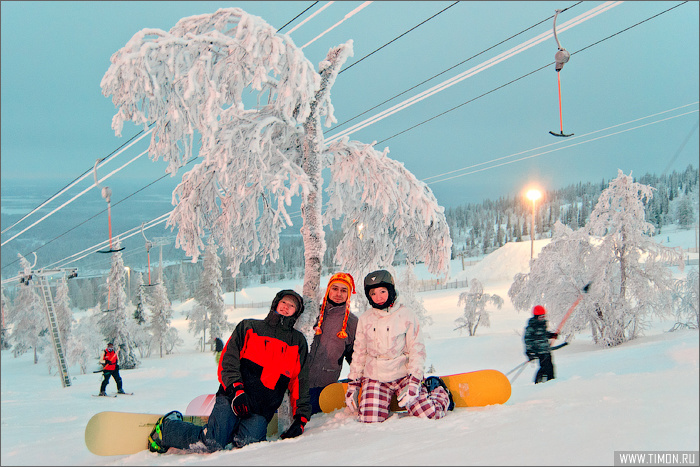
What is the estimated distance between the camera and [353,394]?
443 centimetres

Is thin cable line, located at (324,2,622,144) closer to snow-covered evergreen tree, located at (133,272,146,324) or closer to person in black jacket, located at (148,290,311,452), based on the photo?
person in black jacket, located at (148,290,311,452)

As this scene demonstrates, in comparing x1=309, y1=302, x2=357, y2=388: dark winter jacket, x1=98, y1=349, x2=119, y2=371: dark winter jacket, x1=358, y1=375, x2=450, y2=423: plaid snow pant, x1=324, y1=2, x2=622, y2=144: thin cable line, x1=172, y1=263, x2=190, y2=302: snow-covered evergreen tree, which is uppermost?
x1=324, y1=2, x2=622, y2=144: thin cable line

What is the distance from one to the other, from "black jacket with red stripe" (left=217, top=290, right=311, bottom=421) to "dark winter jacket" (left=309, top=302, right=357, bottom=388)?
1.90 feet

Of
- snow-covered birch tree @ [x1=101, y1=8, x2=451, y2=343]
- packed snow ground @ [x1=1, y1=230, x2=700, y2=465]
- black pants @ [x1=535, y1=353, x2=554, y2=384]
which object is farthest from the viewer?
black pants @ [x1=535, y1=353, x2=554, y2=384]

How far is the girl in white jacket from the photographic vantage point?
412 cm

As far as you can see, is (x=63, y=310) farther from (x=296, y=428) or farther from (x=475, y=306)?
(x=296, y=428)

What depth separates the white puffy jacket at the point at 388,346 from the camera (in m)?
4.29

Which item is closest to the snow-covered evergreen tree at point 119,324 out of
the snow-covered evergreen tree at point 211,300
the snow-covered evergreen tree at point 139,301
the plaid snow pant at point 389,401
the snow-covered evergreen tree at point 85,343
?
the snow-covered evergreen tree at point 85,343

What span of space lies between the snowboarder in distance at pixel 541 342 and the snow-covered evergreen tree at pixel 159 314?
37353mm

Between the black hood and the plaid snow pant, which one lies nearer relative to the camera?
the plaid snow pant

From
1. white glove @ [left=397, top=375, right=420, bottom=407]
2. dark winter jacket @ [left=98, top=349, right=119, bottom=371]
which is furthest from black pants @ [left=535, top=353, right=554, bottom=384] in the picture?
dark winter jacket @ [left=98, top=349, right=119, bottom=371]

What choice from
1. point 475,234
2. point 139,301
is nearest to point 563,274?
point 139,301

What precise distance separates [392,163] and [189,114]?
2.76m

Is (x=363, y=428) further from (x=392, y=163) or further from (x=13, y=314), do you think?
(x=13, y=314)
